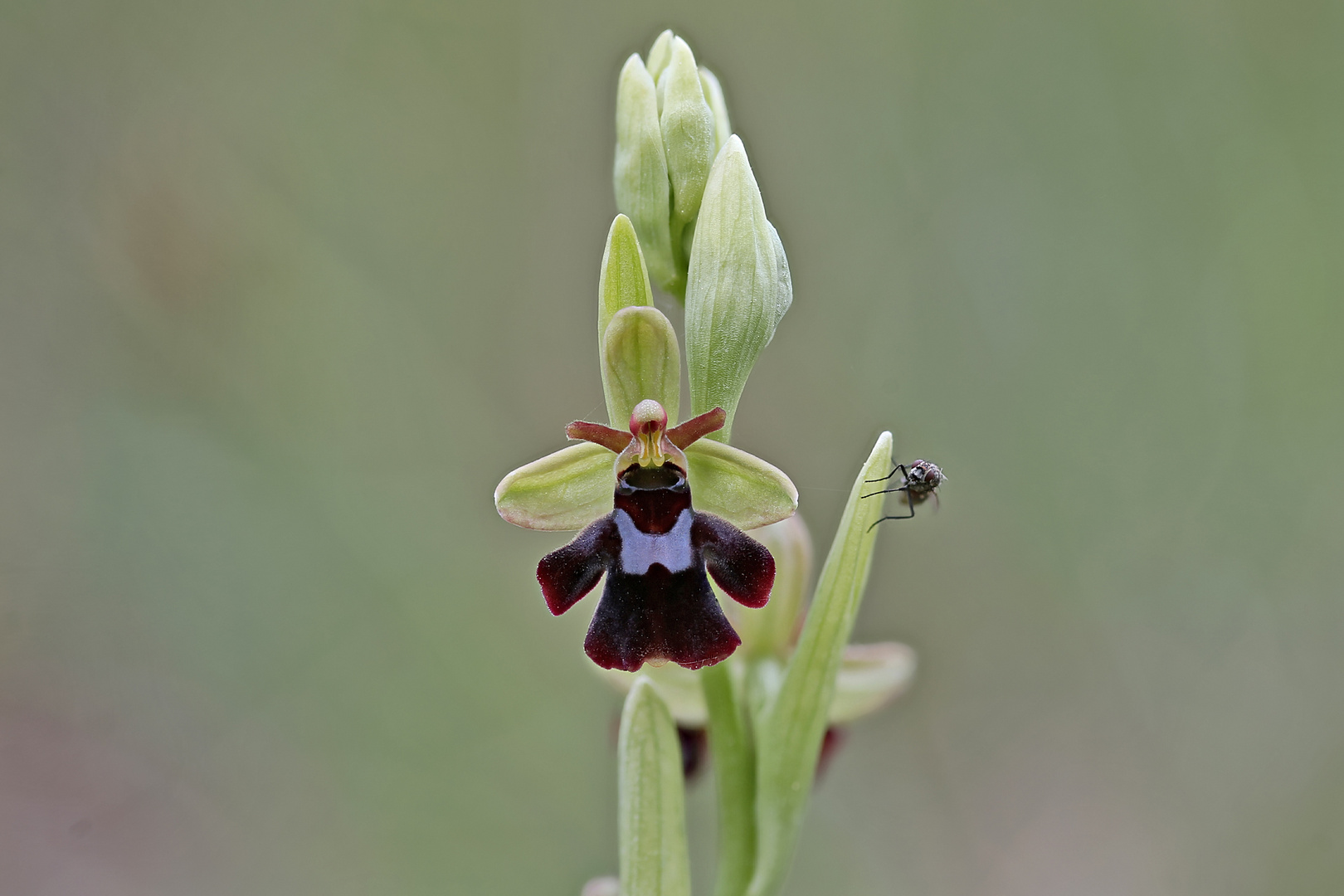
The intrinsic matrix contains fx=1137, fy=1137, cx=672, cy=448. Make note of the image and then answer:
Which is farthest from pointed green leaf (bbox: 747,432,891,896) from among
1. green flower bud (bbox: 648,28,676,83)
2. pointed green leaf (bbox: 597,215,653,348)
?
green flower bud (bbox: 648,28,676,83)

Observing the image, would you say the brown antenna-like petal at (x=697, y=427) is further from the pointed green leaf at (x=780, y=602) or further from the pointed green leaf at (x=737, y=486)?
the pointed green leaf at (x=780, y=602)

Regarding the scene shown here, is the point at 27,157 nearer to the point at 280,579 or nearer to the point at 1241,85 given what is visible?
the point at 280,579

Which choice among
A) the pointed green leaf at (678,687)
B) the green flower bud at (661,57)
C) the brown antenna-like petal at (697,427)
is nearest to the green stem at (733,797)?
the pointed green leaf at (678,687)

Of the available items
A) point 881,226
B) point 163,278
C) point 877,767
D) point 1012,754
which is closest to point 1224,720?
point 1012,754

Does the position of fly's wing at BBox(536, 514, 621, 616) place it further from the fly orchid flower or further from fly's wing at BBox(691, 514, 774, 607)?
fly's wing at BBox(691, 514, 774, 607)

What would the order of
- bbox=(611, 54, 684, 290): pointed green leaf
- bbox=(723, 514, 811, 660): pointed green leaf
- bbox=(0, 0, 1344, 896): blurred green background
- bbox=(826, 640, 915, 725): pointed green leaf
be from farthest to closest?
bbox=(0, 0, 1344, 896): blurred green background < bbox=(826, 640, 915, 725): pointed green leaf < bbox=(723, 514, 811, 660): pointed green leaf < bbox=(611, 54, 684, 290): pointed green leaf

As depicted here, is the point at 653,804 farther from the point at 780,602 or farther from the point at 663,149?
the point at 663,149
